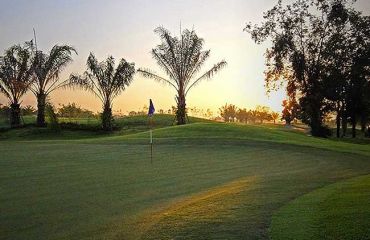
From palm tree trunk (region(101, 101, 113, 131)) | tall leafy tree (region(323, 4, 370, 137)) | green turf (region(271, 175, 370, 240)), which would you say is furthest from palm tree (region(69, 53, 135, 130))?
green turf (region(271, 175, 370, 240))

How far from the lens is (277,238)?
21.6 ft

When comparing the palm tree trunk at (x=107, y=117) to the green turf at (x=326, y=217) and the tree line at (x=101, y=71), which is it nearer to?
the tree line at (x=101, y=71)

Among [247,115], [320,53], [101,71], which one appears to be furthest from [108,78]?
[247,115]

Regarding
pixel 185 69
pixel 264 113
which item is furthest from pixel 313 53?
pixel 264 113

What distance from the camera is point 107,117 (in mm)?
50844

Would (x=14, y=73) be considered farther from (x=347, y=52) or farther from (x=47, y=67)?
(x=347, y=52)

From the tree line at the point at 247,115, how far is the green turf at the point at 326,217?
102769mm

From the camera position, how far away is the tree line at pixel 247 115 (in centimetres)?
11672

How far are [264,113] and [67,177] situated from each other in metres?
119

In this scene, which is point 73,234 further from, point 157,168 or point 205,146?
point 205,146

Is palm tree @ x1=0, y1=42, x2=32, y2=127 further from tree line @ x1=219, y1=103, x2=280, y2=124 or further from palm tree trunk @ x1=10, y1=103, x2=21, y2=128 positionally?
tree line @ x1=219, y1=103, x2=280, y2=124

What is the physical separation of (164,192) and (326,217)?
492 cm

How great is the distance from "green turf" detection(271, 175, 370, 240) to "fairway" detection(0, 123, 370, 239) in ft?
0.18

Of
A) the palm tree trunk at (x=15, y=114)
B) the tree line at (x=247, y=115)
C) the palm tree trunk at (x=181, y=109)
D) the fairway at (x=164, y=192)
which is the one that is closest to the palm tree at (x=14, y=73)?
the palm tree trunk at (x=15, y=114)
